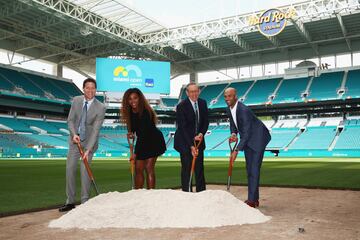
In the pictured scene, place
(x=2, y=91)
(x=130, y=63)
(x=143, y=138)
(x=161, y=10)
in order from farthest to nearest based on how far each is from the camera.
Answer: (x=2, y=91) → (x=161, y=10) → (x=130, y=63) → (x=143, y=138)

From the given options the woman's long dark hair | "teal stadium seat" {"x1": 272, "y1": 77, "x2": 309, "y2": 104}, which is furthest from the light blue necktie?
"teal stadium seat" {"x1": 272, "y1": 77, "x2": 309, "y2": 104}

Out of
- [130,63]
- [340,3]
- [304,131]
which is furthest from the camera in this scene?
[304,131]

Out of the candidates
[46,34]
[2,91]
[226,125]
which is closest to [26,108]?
[2,91]

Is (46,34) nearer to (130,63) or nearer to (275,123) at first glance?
(130,63)

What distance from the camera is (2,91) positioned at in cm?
4303

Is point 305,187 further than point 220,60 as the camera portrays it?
No

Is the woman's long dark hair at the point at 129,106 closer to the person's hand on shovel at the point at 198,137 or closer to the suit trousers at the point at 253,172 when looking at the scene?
the person's hand on shovel at the point at 198,137

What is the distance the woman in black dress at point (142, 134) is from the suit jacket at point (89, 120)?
1.52 ft

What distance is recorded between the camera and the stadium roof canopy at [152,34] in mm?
33562

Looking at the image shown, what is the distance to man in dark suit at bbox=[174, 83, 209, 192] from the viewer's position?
242 inches

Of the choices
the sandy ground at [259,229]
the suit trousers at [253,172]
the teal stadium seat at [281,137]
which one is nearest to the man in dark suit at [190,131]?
the suit trousers at [253,172]

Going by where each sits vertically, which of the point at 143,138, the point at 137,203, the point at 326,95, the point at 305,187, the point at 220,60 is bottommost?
the point at 305,187

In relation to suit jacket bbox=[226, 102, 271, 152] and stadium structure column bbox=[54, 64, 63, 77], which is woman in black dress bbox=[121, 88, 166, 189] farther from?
stadium structure column bbox=[54, 64, 63, 77]

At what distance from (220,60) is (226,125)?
9.87 m
